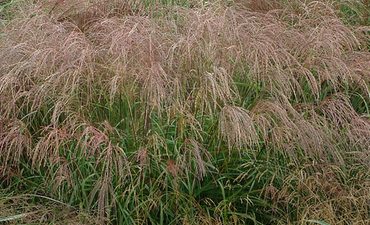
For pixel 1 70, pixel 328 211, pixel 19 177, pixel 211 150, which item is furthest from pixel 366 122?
pixel 1 70

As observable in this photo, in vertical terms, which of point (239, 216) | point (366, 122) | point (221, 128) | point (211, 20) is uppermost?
point (211, 20)

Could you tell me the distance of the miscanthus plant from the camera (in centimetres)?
299

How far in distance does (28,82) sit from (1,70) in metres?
0.27

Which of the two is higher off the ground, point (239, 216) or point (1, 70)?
point (1, 70)

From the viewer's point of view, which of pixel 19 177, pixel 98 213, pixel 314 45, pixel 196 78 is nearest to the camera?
pixel 98 213

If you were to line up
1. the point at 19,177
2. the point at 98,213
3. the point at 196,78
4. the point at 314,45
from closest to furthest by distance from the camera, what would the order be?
the point at 98,213
the point at 19,177
the point at 196,78
the point at 314,45

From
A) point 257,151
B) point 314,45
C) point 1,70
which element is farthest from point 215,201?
point 1,70

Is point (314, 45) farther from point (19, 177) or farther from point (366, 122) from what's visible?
point (19, 177)

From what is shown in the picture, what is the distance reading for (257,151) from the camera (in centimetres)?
336

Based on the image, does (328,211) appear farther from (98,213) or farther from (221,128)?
(98,213)

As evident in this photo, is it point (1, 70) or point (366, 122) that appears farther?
point (1, 70)

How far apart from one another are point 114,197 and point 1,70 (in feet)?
4.45

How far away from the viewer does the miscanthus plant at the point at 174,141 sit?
2990 mm

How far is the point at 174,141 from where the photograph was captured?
10.4 feet
